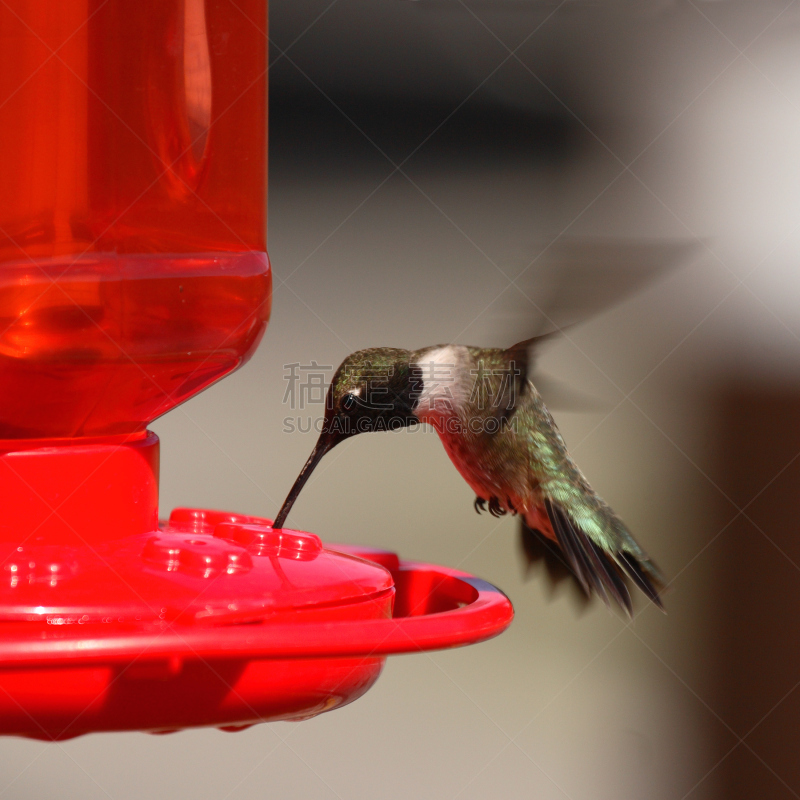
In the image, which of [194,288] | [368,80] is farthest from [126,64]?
[368,80]

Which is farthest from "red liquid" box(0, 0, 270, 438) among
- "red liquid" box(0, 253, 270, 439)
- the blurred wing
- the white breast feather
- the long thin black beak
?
the white breast feather

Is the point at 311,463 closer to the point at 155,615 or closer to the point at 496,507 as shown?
the point at 496,507

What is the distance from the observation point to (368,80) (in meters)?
2.56

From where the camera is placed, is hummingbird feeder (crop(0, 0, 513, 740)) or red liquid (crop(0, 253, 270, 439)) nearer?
hummingbird feeder (crop(0, 0, 513, 740))

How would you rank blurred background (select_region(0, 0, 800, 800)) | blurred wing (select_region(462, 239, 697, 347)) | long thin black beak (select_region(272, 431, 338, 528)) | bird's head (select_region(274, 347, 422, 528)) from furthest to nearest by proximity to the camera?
blurred background (select_region(0, 0, 800, 800)) < bird's head (select_region(274, 347, 422, 528)) < long thin black beak (select_region(272, 431, 338, 528)) < blurred wing (select_region(462, 239, 697, 347))

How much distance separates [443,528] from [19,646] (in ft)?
7.65

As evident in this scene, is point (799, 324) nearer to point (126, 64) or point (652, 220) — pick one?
point (652, 220)

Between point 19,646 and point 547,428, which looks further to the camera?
point 547,428

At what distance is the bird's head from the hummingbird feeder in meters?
0.36

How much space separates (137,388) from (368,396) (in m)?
0.56

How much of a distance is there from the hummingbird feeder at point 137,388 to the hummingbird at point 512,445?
48 centimetres

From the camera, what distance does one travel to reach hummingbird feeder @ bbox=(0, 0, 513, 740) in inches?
27.8

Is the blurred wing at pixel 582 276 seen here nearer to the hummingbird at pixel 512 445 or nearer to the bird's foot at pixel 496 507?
the hummingbird at pixel 512 445

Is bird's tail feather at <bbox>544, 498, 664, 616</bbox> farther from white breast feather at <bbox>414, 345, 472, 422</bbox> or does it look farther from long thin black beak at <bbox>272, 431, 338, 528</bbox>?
long thin black beak at <bbox>272, 431, 338, 528</bbox>
